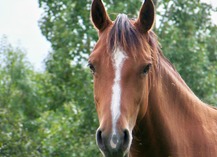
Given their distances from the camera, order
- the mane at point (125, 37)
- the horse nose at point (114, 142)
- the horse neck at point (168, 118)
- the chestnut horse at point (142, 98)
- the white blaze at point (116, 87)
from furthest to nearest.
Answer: the horse neck at point (168, 118), the mane at point (125, 37), the chestnut horse at point (142, 98), the white blaze at point (116, 87), the horse nose at point (114, 142)

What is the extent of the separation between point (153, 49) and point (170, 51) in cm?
948

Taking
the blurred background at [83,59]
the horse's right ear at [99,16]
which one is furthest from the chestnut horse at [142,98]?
the blurred background at [83,59]

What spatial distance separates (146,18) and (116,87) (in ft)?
2.59

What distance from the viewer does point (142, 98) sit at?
507 centimetres

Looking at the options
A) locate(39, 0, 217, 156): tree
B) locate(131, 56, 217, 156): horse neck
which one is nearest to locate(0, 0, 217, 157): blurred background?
locate(39, 0, 217, 156): tree

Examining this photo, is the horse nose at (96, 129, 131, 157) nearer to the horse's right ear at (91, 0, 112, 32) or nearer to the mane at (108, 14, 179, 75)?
the mane at (108, 14, 179, 75)

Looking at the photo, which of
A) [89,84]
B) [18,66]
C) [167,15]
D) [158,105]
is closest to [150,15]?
[158,105]

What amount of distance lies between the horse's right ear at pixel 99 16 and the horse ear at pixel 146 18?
10.0 inches

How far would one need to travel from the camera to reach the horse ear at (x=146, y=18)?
534 cm

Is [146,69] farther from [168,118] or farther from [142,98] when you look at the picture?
[168,118]

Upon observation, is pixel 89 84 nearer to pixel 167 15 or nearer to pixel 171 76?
pixel 167 15

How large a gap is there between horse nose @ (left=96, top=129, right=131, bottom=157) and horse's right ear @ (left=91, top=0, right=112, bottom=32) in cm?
115

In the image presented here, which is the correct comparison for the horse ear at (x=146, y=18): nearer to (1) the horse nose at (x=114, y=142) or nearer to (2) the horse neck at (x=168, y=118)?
(2) the horse neck at (x=168, y=118)

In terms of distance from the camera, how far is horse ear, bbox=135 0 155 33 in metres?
5.34
